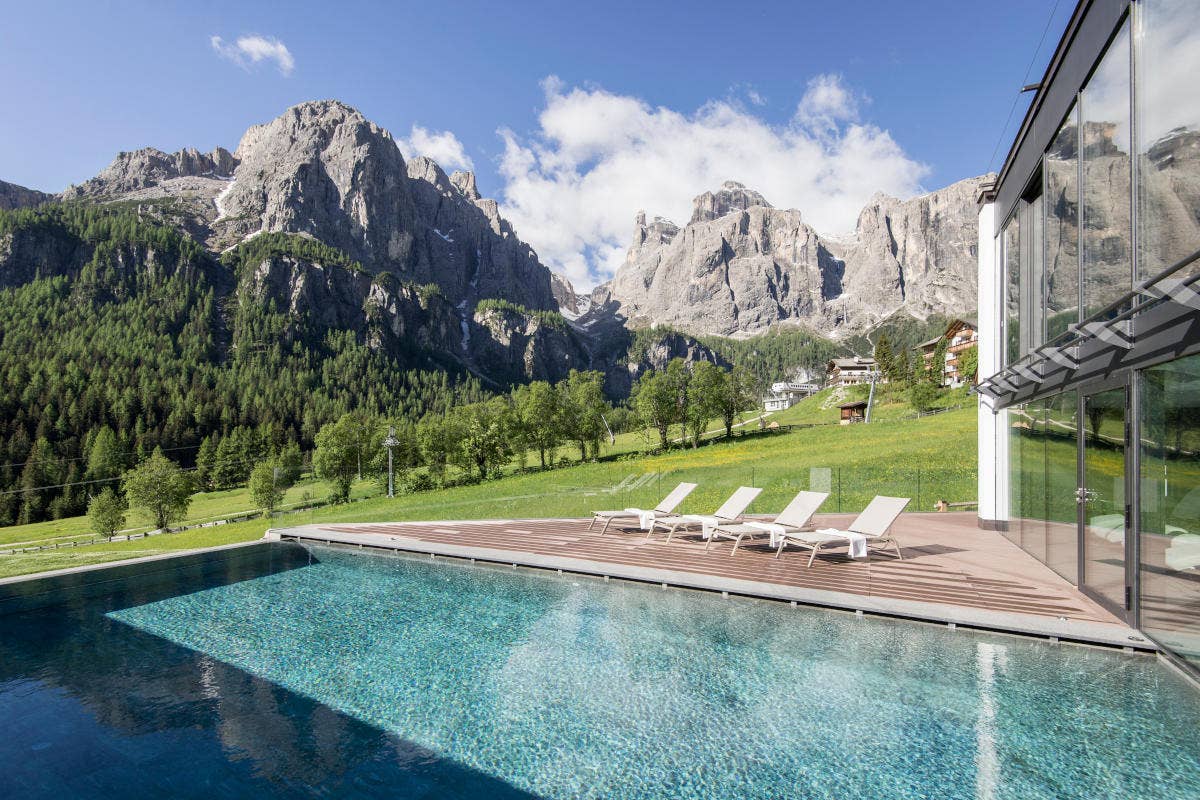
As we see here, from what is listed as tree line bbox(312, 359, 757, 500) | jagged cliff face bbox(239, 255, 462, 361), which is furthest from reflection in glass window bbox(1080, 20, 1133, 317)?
jagged cliff face bbox(239, 255, 462, 361)

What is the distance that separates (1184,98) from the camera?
4383mm

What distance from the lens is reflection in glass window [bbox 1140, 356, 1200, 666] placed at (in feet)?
14.4

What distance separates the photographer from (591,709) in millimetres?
4762

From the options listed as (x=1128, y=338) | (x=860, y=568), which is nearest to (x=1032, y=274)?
(x=1128, y=338)

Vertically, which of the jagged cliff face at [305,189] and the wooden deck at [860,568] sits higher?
the jagged cliff face at [305,189]

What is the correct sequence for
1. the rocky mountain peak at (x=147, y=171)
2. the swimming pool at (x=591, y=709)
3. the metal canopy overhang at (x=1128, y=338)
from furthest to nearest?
the rocky mountain peak at (x=147, y=171) → the metal canopy overhang at (x=1128, y=338) → the swimming pool at (x=591, y=709)

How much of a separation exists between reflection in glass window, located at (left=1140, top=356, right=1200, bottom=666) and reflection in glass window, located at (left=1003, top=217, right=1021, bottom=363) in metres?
4.91

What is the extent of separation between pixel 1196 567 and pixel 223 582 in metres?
12.9

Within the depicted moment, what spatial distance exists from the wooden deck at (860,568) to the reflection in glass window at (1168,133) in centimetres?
356

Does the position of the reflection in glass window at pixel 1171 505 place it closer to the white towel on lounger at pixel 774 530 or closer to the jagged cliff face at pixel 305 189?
the white towel on lounger at pixel 774 530

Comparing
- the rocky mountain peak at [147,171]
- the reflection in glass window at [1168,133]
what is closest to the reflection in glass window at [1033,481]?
the reflection in glass window at [1168,133]

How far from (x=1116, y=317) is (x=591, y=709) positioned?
576 centimetres

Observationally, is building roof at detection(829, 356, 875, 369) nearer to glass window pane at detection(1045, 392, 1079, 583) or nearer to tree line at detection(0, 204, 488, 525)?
tree line at detection(0, 204, 488, 525)

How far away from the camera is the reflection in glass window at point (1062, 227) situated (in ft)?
22.7
